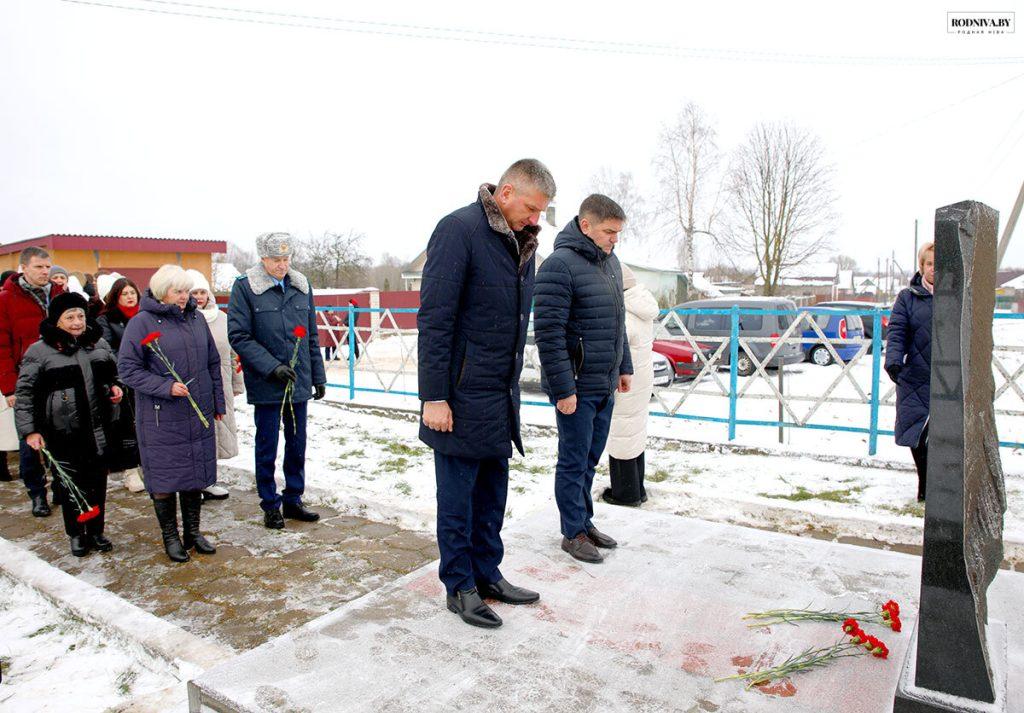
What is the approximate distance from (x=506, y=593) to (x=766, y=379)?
537 cm

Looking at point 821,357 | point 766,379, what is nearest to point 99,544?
point 766,379

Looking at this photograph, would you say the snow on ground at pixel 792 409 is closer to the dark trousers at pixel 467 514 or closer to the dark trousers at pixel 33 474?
the dark trousers at pixel 467 514

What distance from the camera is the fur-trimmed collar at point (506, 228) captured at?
2.66m

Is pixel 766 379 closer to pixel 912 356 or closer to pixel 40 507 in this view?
pixel 912 356

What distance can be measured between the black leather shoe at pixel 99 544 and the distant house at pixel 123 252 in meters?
21.3

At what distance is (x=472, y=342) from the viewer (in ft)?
8.71

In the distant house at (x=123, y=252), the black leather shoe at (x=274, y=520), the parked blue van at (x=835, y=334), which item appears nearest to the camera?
the black leather shoe at (x=274, y=520)

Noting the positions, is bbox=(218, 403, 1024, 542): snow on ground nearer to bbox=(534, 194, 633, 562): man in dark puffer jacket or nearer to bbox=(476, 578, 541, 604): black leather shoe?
bbox=(534, 194, 633, 562): man in dark puffer jacket

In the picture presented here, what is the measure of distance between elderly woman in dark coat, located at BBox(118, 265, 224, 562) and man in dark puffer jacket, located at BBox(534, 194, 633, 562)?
1.93m

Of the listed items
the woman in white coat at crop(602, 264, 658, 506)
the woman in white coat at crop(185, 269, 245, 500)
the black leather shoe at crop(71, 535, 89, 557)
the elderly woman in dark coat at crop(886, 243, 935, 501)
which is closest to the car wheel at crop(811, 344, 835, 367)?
the elderly woman in dark coat at crop(886, 243, 935, 501)

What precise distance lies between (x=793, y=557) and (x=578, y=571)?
3.32 feet

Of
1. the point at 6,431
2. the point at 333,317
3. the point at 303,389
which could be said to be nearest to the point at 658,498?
the point at 303,389

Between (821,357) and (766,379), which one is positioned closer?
(766,379)

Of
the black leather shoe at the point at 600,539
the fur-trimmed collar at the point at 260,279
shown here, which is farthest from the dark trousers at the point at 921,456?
the fur-trimmed collar at the point at 260,279
